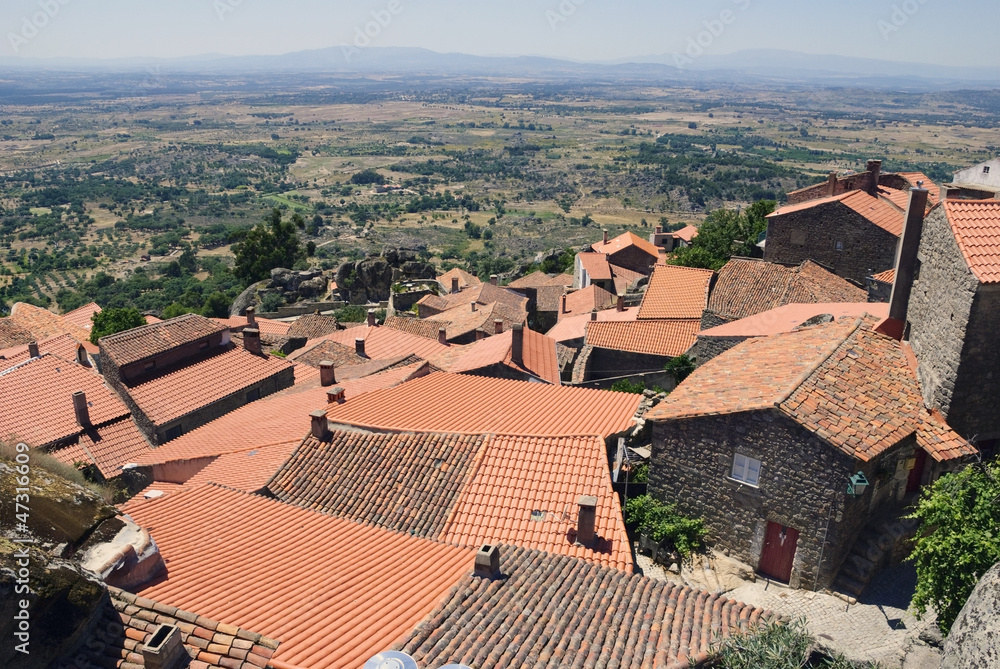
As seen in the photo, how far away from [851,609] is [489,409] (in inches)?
335

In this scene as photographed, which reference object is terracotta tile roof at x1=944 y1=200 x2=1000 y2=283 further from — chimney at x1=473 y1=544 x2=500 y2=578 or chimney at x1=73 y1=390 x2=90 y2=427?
chimney at x1=73 y1=390 x2=90 y2=427

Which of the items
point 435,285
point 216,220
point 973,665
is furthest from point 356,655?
point 216,220

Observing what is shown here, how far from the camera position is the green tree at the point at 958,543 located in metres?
9.14

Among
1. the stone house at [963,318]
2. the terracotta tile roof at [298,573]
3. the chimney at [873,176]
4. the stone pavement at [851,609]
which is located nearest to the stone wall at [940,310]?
the stone house at [963,318]

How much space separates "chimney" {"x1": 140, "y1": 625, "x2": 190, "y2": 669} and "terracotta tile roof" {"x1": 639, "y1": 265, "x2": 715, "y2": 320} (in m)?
23.2

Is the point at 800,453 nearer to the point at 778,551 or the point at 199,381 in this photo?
the point at 778,551

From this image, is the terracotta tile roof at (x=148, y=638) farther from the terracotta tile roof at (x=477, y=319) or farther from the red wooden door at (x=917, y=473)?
the terracotta tile roof at (x=477, y=319)

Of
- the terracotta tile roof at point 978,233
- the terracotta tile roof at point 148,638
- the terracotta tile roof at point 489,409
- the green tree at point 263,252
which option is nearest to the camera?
the terracotta tile roof at point 148,638

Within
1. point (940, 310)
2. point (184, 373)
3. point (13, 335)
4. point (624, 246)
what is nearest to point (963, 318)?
point (940, 310)

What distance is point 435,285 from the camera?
55344 millimetres

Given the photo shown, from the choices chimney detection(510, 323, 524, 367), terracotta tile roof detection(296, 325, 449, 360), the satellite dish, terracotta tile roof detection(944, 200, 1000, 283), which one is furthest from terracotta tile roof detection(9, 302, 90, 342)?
terracotta tile roof detection(944, 200, 1000, 283)

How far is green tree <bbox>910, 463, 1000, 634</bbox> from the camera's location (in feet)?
30.0

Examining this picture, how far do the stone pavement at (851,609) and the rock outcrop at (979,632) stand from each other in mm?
2340

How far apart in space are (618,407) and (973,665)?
34.1 ft
